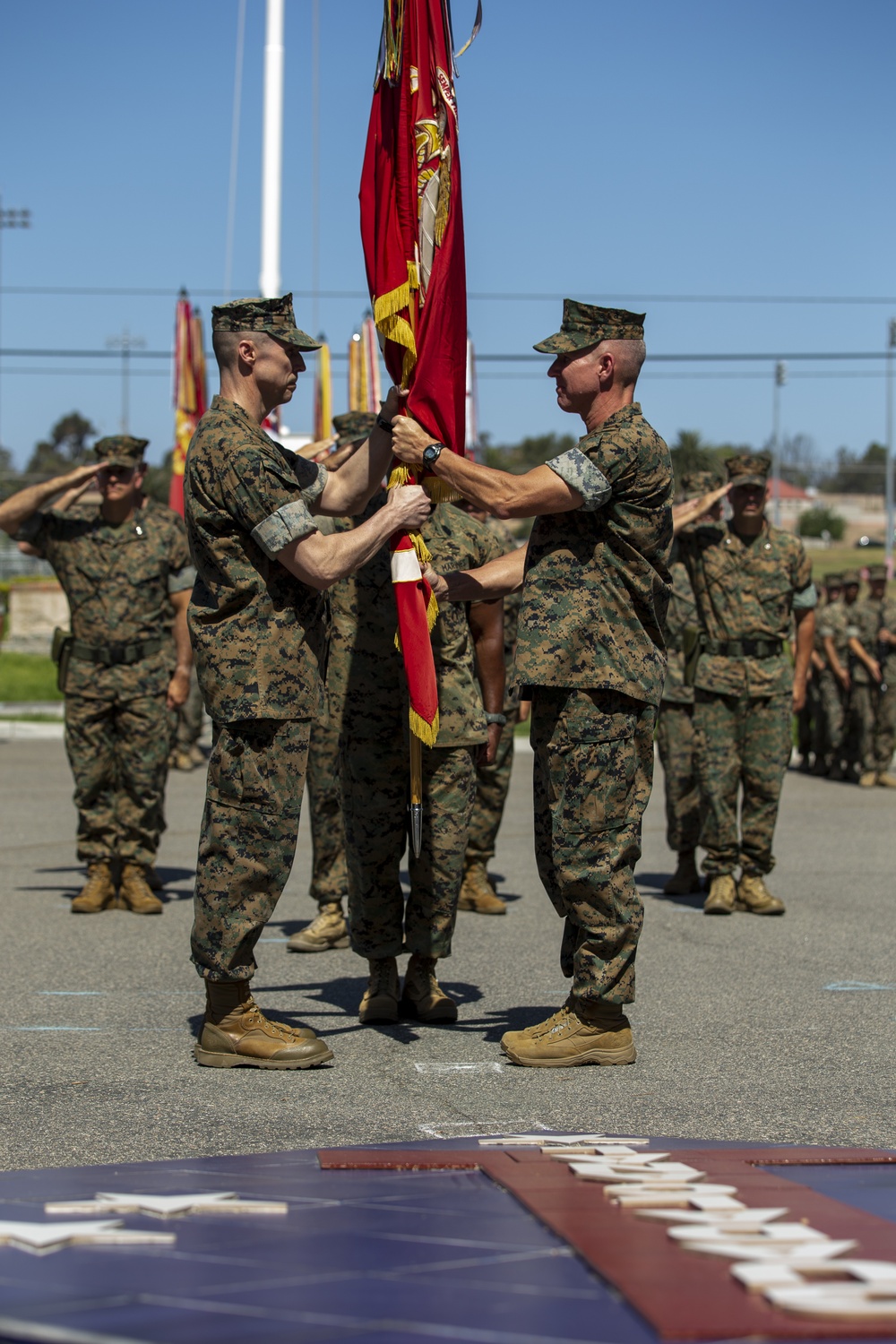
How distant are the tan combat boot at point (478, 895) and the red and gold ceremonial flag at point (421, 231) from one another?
3.31m

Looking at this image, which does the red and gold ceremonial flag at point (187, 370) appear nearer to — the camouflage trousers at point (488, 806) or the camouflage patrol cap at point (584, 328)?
the camouflage trousers at point (488, 806)

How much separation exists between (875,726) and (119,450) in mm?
10851

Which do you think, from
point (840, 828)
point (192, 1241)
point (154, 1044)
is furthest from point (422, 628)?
point (840, 828)

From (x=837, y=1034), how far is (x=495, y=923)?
275 cm

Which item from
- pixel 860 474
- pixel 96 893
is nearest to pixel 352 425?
pixel 96 893

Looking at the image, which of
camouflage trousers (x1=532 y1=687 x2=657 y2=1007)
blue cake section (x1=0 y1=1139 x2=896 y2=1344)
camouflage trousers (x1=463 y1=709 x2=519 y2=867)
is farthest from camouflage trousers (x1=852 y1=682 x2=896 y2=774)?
blue cake section (x1=0 y1=1139 x2=896 y2=1344)

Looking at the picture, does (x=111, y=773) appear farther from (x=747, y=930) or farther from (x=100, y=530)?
(x=747, y=930)

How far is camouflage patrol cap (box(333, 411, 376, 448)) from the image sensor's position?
7.80 metres

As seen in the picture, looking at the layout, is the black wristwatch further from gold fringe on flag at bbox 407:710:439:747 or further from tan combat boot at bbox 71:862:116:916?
tan combat boot at bbox 71:862:116:916

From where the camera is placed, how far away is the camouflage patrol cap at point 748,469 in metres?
8.70

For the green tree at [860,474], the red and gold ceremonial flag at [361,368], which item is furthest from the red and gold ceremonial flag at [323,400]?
the green tree at [860,474]

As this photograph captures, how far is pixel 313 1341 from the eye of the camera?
1943 mm

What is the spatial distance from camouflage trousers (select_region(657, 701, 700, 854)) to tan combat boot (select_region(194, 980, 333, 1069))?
182 inches

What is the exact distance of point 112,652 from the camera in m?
8.54
